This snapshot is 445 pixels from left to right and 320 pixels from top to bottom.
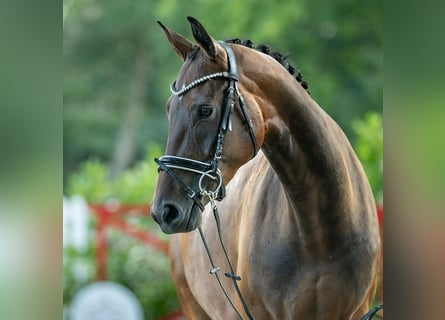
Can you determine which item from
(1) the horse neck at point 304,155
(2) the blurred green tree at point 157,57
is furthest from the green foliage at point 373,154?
(2) the blurred green tree at point 157,57

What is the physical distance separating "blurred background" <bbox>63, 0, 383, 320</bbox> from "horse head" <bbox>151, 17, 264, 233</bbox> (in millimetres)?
4922

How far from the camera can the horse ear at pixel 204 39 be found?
241cm

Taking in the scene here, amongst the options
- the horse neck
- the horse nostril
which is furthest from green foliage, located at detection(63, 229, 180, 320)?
the horse nostril

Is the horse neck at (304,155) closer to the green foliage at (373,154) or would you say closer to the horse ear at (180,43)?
the horse ear at (180,43)

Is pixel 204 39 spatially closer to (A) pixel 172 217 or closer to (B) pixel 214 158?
(B) pixel 214 158

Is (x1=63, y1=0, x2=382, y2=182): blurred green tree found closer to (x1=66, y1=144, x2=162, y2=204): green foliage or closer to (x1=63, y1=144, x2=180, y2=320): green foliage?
(x1=66, y1=144, x2=162, y2=204): green foliage

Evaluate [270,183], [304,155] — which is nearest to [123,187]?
[270,183]

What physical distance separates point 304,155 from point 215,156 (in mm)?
399

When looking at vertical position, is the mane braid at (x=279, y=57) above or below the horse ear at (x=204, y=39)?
above

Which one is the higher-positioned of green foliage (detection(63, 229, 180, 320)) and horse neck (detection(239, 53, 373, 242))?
green foliage (detection(63, 229, 180, 320))

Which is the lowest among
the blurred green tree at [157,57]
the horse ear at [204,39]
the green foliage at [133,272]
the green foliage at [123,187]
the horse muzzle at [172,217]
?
the horse muzzle at [172,217]

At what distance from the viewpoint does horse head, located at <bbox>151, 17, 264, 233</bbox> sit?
246 centimetres
